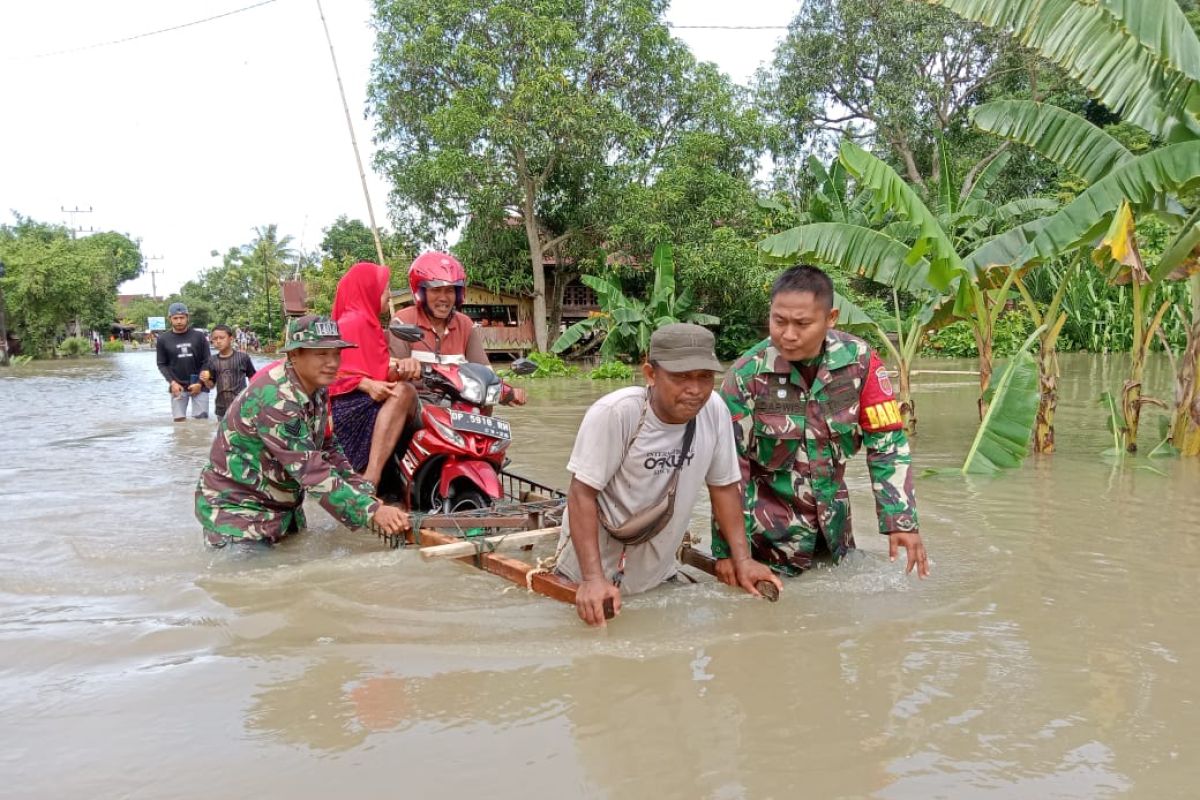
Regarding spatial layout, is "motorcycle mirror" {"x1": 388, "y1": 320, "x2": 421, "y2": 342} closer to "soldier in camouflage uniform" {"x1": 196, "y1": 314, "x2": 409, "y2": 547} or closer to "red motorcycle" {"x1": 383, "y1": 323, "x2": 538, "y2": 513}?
"red motorcycle" {"x1": 383, "y1": 323, "x2": 538, "y2": 513}

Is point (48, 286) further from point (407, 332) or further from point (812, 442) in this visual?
point (812, 442)

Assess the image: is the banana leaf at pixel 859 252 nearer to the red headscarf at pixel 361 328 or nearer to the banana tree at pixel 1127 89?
the banana tree at pixel 1127 89

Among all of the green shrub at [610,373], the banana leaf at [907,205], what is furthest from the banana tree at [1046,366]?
the green shrub at [610,373]

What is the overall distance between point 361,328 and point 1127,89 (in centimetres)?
549

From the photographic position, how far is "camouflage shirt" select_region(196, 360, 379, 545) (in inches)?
163

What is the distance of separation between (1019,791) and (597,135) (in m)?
20.7

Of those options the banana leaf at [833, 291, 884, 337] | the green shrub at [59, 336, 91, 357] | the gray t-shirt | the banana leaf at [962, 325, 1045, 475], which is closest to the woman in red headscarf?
the gray t-shirt

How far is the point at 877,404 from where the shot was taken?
3574 mm

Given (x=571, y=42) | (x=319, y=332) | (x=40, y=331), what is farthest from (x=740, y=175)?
(x=40, y=331)

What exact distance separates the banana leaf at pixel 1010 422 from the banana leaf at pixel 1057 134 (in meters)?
1.57

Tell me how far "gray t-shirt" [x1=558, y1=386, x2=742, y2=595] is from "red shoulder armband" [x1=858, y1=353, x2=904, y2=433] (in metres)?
0.57

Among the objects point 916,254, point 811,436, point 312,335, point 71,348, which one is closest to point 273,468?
point 312,335

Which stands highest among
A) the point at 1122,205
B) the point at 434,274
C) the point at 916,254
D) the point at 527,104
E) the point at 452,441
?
the point at 527,104

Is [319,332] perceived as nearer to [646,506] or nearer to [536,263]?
[646,506]
